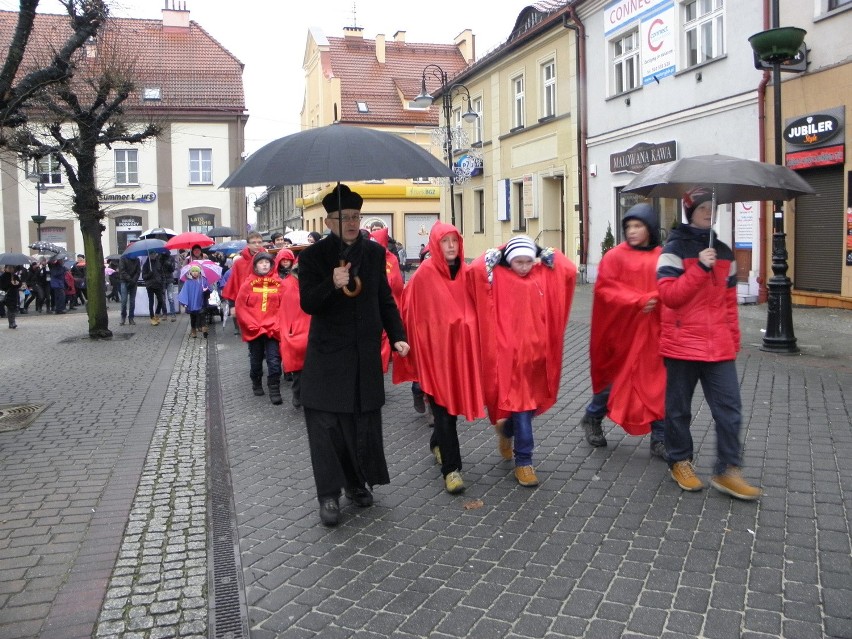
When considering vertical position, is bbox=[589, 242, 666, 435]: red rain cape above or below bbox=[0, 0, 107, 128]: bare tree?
below

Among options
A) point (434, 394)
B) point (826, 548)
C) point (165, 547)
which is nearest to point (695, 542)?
point (826, 548)

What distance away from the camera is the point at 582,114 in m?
23.3

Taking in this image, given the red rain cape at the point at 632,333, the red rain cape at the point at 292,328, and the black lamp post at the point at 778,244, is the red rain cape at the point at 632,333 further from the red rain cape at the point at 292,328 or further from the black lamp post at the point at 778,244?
the black lamp post at the point at 778,244

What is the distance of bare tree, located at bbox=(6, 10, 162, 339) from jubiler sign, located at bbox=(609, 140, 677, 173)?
10.8m

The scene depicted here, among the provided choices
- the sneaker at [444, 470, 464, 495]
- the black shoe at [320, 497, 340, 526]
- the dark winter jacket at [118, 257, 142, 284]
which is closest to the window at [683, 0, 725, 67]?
the dark winter jacket at [118, 257, 142, 284]

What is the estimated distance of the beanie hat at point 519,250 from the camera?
5.54 metres

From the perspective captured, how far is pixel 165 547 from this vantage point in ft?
15.9

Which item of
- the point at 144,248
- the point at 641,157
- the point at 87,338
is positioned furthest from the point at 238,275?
the point at 641,157

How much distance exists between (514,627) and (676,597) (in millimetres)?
775

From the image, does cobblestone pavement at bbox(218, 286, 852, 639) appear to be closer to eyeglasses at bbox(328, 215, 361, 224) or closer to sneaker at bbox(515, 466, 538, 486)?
sneaker at bbox(515, 466, 538, 486)

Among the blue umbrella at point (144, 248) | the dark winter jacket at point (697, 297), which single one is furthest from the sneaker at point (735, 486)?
the blue umbrella at point (144, 248)

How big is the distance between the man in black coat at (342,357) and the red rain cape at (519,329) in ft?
2.47

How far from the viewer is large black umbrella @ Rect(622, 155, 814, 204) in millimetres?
4871

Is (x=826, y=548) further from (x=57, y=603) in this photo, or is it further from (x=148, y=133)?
(x=148, y=133)
